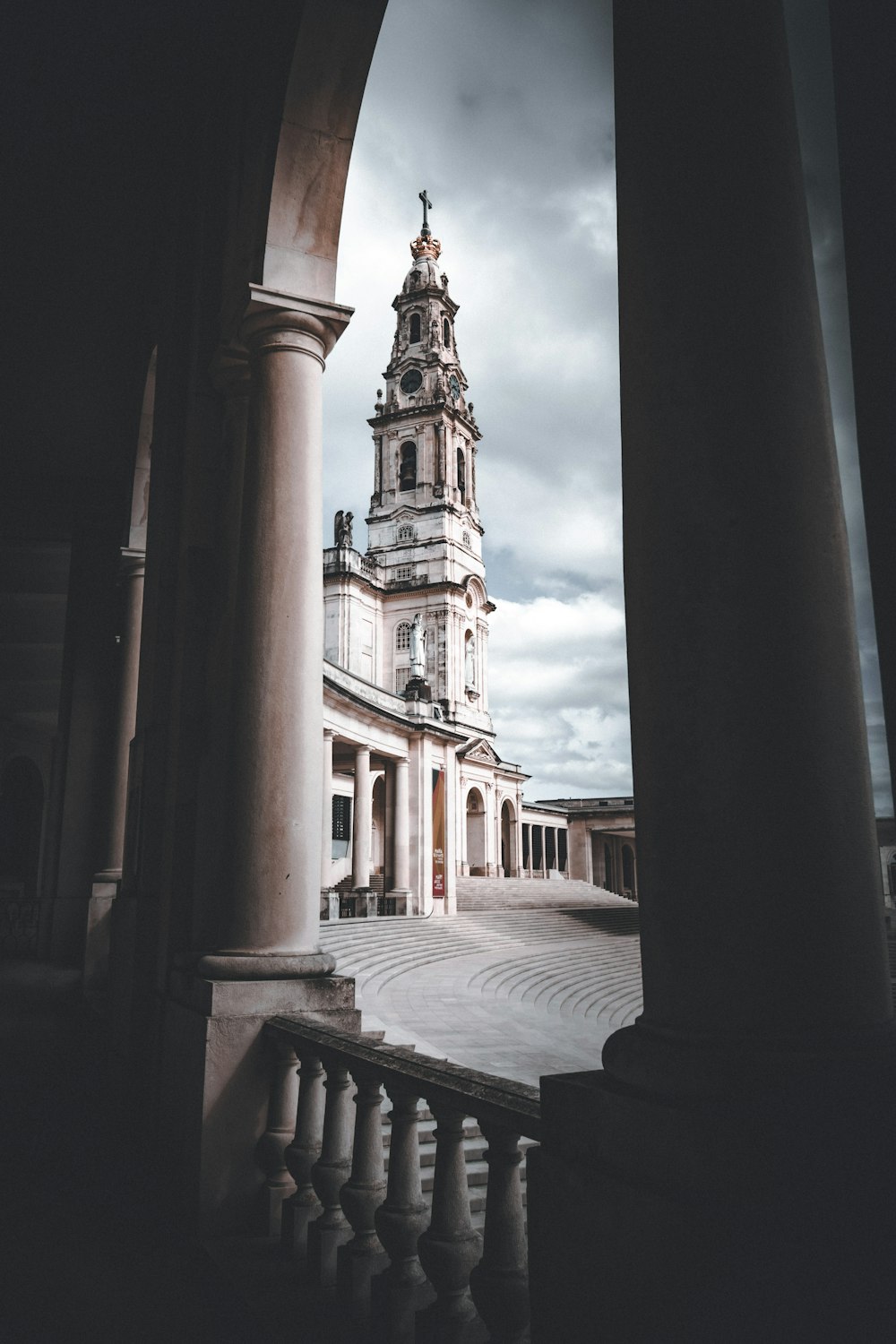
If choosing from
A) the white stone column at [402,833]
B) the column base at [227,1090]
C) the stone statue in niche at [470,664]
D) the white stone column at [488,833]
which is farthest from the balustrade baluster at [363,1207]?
the stone statue in niche at [470,664]

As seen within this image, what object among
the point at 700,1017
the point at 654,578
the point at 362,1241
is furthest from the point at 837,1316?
the point at 362,1241

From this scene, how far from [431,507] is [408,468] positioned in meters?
4.82

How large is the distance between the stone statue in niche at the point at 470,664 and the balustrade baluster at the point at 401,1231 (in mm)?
58901

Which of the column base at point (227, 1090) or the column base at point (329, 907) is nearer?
the column base at point (227, 1090)

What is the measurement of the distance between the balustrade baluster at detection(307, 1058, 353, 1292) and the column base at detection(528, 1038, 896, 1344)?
5.91ft

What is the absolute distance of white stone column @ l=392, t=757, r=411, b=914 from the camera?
3522 centimetres

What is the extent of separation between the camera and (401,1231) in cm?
321

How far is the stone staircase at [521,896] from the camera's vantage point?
4106 centimetres

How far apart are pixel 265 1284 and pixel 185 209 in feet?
29.2

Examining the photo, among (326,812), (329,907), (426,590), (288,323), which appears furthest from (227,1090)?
(426,590)

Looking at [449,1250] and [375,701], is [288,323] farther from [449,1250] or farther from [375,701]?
[375,701]

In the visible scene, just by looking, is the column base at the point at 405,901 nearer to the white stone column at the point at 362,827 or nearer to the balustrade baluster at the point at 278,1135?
the white stone column at the point at 362,827

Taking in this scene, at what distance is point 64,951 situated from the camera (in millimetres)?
16891

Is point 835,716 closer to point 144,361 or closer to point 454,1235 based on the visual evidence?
point 454,1235
